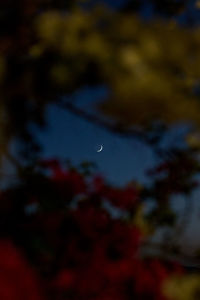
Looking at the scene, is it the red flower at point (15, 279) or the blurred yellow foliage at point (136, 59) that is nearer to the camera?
the blurred yellow foliage at point (136, 59)

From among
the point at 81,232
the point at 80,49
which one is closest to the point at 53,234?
the point at 81,232

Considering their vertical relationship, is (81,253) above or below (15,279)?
below

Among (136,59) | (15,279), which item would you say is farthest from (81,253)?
(136,59)

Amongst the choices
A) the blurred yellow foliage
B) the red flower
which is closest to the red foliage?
the red flower

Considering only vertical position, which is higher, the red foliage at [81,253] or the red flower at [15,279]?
the red flower at [15,279]

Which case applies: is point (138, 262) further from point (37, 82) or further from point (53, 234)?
point (37, 82)

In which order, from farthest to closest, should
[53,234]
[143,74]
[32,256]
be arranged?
[53,234], [32,256], [143,74]

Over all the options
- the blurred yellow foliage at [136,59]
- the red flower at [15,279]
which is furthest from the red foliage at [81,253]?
the blurred yellow foliage at [136,59]

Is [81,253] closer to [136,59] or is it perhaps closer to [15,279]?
[15,279]

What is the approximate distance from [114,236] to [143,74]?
26.5 inches

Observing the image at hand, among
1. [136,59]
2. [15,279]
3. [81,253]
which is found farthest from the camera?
[81,253]

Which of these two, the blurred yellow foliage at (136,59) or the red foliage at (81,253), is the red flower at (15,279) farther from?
the blurred yellow foliage at (136,59)

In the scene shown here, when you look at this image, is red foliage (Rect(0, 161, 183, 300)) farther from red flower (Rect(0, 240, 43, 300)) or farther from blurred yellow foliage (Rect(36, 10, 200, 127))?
blurred yellow foliage (Rect(36, 10, 200, 127))

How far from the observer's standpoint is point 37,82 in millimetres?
780
